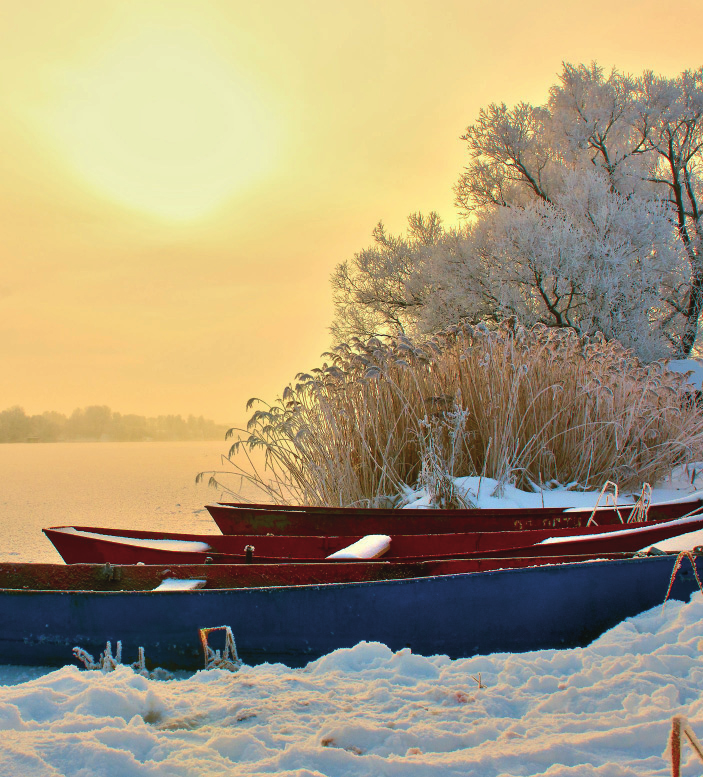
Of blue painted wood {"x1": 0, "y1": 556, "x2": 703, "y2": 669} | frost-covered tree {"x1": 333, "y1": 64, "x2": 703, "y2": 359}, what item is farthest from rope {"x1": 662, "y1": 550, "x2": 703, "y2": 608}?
frost-covered tree {"x1": 333, "y1": 64, "x2": 703, "y2": 359}

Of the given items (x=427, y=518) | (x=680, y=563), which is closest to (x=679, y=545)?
(x=680, y=563)

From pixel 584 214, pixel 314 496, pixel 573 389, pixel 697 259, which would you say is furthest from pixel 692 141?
pixel 314 496

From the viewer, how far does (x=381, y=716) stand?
1.48 metres

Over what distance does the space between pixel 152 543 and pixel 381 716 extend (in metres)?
2.07

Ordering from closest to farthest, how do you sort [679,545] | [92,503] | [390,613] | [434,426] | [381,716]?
[381,716]
[390,613]
[679,545]
[434,426]
[92,503]

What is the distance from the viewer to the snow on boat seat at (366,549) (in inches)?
106

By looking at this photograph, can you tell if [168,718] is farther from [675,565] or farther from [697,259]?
[697,259]

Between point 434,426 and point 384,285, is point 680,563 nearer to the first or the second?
point 434,426

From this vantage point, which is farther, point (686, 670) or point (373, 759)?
point (686, 670)

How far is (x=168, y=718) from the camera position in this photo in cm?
149

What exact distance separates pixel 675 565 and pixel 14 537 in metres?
4.87

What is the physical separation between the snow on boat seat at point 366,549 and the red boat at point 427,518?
0.60 m

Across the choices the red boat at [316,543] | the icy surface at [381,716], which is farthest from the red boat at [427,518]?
the icy surface at [381,716]

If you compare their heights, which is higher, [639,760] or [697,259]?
[697,259]
